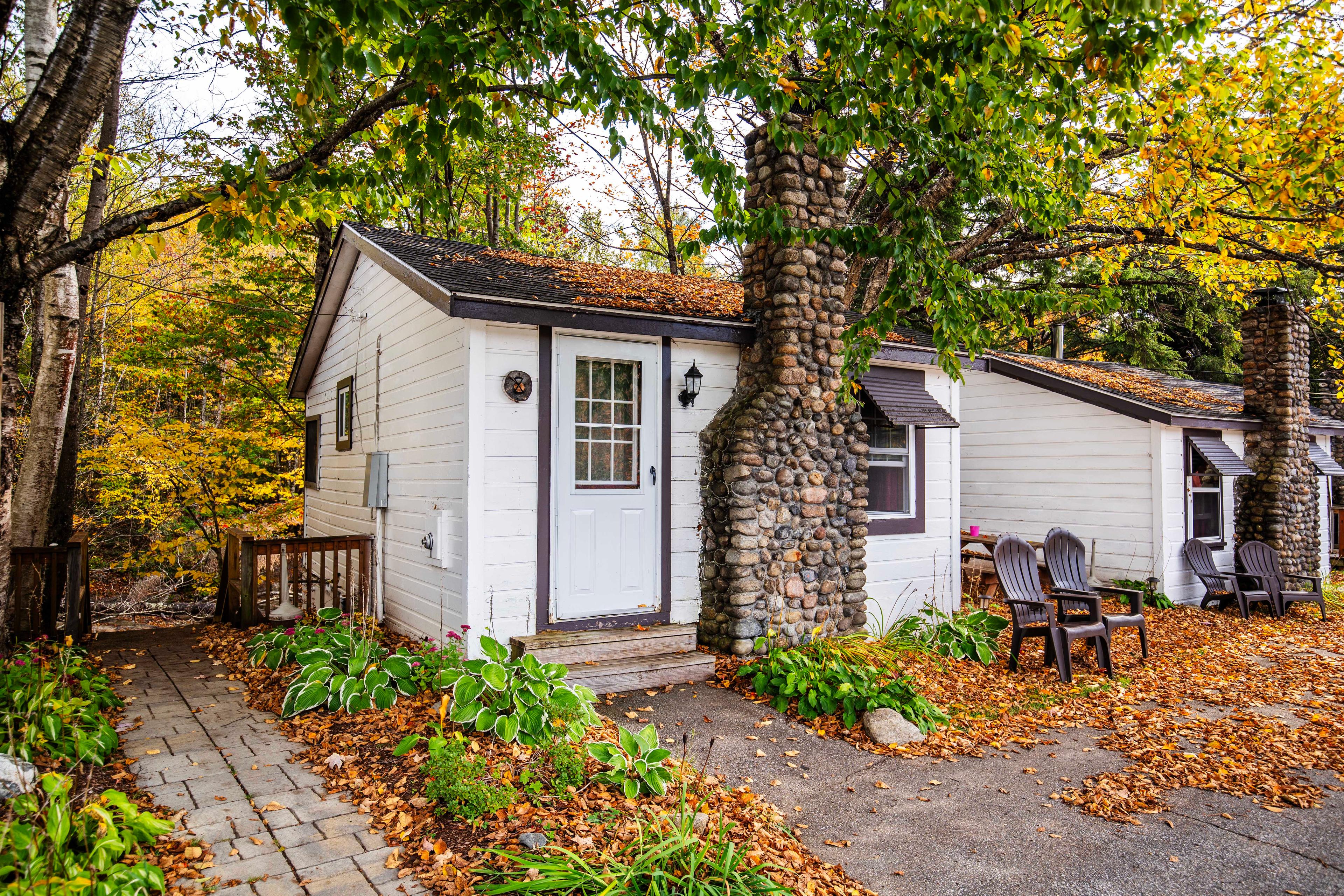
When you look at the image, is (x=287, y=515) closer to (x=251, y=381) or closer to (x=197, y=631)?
(x=251, y=381)

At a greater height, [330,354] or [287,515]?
[330,354]

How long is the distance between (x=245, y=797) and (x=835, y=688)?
Answer: 12.1ft

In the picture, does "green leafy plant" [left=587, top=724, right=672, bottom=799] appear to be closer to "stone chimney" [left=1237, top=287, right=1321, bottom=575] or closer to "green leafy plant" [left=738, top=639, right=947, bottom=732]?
"green leafy plant" [left=738, top=639, right=947, bottom=732]

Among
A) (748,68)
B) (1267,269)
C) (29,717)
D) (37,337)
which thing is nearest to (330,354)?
(37,337)

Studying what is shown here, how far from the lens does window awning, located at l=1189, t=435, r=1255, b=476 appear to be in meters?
10.2

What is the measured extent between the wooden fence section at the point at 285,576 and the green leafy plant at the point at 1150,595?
929 centimetres

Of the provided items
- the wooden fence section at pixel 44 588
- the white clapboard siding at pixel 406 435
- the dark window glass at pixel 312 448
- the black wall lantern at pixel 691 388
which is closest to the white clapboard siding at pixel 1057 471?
the black wall lantern at pixel 691 388

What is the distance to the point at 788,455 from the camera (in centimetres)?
648

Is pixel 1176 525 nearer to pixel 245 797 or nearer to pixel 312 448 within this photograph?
pixel 245 797

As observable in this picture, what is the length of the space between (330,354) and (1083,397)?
10416mm

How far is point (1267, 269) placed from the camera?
36.0 ft

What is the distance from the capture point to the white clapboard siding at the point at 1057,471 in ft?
33.4

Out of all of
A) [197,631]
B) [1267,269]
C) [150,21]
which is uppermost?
[150,21]

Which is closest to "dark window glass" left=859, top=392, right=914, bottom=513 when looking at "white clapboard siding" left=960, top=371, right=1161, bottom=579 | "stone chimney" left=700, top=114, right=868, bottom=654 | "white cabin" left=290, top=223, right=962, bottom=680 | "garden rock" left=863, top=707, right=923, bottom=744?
"white cabin" left=290, top=223, right=962, bottom=680
